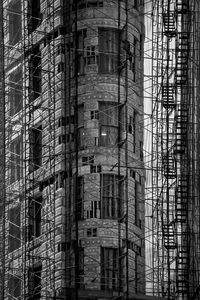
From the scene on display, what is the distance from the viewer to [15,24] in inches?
4323

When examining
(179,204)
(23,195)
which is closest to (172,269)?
(179,204)

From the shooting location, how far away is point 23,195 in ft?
336

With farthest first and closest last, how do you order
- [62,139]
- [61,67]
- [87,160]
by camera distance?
[61,67]
[62,139]
[87,160]

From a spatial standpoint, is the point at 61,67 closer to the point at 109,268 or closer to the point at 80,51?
the point at 80,51

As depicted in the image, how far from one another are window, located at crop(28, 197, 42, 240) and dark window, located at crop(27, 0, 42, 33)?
32.7 ft

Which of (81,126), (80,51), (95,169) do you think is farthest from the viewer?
(80,51)

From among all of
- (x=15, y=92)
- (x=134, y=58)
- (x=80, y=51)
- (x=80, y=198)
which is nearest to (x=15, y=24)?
(x=15, y=92)

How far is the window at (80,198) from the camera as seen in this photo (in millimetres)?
98875

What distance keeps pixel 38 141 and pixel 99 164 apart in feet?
18.1

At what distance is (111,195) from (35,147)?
6507 millimetres

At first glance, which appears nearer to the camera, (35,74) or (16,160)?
(35,74)

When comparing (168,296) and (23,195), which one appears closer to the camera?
(168,296)

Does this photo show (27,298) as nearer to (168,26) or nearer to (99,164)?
(99,164)

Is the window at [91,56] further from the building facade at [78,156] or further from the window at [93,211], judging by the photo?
the window at [93,211]
